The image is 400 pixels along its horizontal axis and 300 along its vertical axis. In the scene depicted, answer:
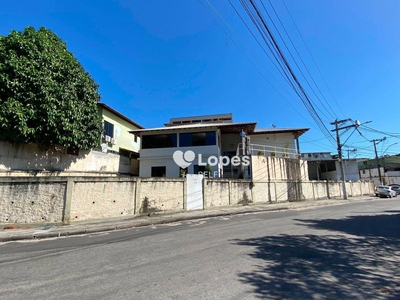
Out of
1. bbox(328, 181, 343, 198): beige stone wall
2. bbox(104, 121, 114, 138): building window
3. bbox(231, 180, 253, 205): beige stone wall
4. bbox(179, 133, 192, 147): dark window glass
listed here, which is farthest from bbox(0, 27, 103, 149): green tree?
bbox(328, 181, 343, 198): beige stone wall

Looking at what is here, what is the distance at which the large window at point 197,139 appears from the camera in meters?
20.7

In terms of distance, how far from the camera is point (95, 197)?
10164 mm

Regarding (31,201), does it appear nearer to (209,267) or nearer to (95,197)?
(95,197)

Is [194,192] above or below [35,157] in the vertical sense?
below

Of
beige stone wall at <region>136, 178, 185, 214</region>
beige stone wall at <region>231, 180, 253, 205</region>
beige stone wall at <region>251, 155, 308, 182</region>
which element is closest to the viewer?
beige stone wall at <region>136, 178, 185, 214</region>

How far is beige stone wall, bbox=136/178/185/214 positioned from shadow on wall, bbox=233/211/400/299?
6.81m

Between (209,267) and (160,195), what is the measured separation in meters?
8.36

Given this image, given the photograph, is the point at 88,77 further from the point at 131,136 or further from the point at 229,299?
the point at 229,299

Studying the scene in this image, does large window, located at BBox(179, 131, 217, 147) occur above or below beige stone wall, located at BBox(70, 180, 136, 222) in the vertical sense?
above

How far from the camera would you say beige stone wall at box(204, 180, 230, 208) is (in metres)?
14.5

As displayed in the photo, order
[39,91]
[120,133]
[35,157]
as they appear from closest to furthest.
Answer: [39,91] → [35,157] → [120,133]

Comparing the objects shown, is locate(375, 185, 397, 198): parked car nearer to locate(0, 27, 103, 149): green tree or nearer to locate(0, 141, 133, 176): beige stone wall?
locate(0, 141, 133, 176): beige stone wall

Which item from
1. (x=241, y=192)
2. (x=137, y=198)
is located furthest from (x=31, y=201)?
(x=241, y=192)

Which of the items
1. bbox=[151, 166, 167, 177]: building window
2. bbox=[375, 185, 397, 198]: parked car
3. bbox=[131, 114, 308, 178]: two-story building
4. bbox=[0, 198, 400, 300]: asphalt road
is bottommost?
bbox=[0, 198, 400, 300]: asphalt road
